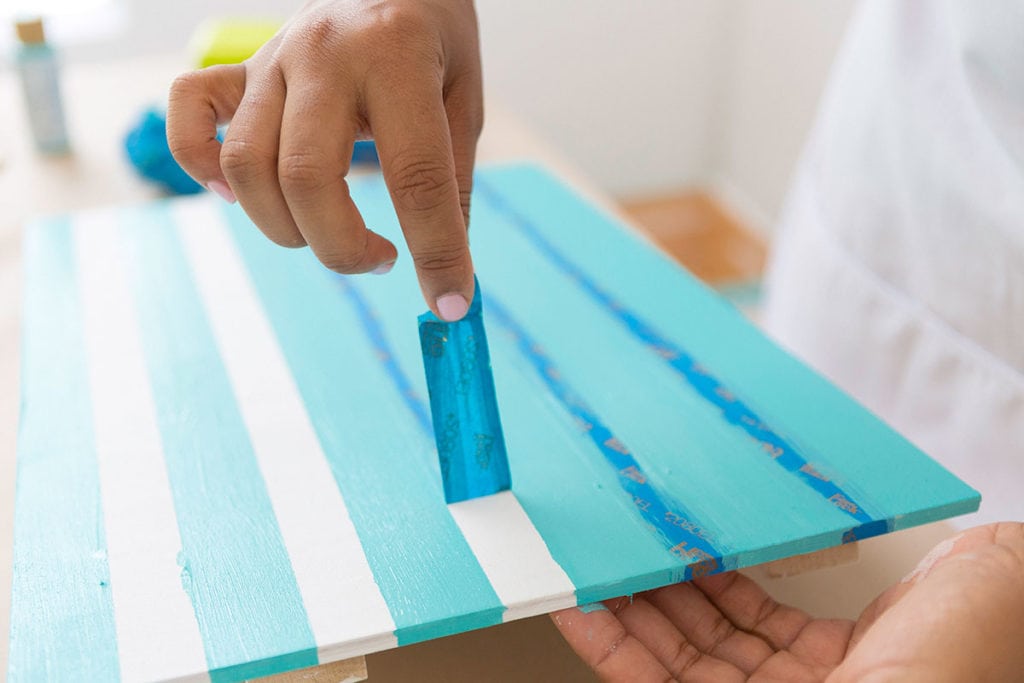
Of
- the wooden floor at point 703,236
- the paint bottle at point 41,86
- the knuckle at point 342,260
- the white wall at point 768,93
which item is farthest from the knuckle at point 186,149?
the wooden floor at point 703,236

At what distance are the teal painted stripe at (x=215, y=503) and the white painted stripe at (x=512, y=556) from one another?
4.5 inches

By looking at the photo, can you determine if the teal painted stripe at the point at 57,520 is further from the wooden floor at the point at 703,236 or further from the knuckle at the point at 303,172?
the wooden floor at the point at 703,236

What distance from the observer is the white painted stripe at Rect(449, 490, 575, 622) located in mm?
601

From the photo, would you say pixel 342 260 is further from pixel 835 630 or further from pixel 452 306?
pixel 835 630

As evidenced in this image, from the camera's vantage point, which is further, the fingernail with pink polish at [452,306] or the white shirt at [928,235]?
the white shirt at [928,235]

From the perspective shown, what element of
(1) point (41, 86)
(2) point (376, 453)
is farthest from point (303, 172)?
(1) point (41, 86)

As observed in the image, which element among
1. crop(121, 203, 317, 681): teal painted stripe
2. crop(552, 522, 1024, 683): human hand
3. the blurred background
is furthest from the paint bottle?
crop(552, 522, 1024, 683): human hand

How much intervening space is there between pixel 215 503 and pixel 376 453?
0.12 metres

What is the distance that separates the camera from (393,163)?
58 centimetres

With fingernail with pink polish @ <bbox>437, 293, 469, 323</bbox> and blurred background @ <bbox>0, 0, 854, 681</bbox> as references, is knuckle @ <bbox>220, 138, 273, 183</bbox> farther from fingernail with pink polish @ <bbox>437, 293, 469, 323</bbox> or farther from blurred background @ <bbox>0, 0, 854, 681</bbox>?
blurred background @ <bbox>0, 0, 854, 681</bbox>

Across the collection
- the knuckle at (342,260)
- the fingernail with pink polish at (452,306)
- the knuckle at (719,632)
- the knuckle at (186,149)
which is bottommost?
the knuckle at (719,632)

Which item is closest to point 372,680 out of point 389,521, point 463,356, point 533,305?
point 389,521

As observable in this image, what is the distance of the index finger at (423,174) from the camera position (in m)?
0.58

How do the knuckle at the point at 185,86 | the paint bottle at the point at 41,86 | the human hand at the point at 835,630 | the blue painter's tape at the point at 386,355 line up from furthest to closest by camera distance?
the paint bottle at the point at 41,86, the blue painter's tape at the point at 386,355, the knuckle at the point at 185,86, the human hand at the point at 835,630
